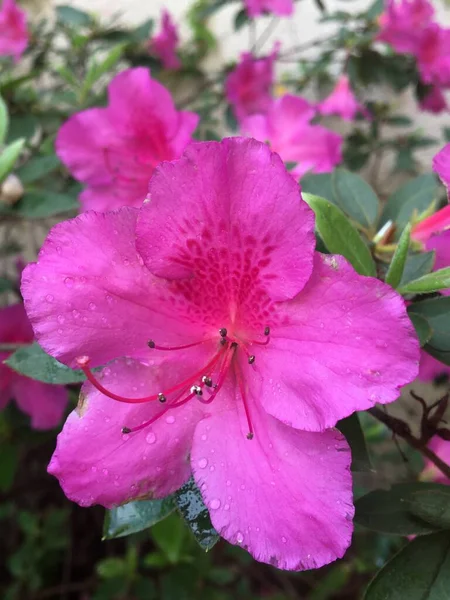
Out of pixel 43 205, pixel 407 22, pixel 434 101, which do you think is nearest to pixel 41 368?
pixel 43 205

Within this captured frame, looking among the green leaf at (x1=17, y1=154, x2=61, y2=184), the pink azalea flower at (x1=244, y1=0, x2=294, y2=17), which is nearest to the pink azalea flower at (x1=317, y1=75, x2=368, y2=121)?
the pink azalea flower at (x1=244, y1=0, x2=294, y2=17)

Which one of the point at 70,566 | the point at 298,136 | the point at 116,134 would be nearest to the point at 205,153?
the point at 116,134

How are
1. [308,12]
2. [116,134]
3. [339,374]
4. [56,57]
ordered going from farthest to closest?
[308,12], [56,57], [116,134], [339,374]

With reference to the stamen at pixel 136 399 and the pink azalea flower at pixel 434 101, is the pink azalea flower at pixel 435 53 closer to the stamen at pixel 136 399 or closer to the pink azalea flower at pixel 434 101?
the pink azalea flower at pixel 434 101

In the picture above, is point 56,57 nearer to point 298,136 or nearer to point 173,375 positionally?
point 298,136

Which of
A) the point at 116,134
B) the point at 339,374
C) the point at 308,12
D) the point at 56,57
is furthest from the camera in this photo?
the point at 308,12

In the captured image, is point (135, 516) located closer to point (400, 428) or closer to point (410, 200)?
point (400, 428)
